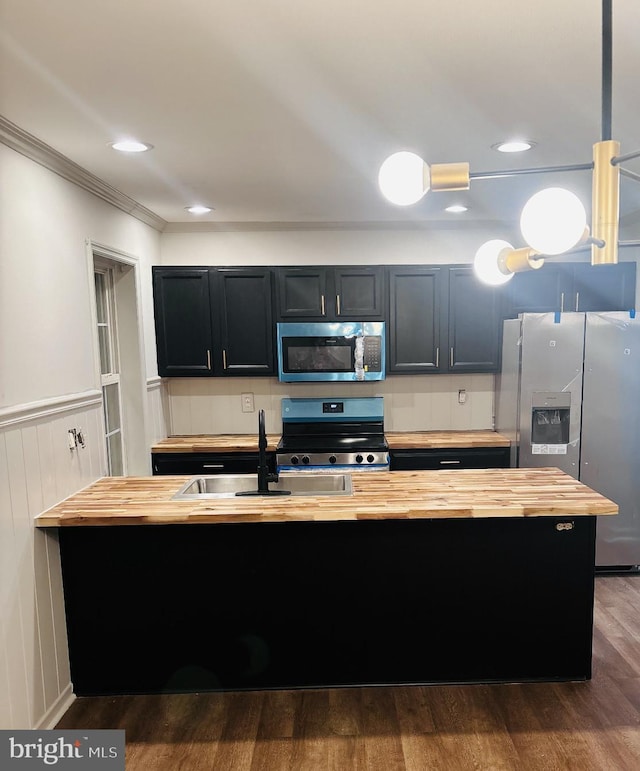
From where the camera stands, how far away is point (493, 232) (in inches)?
179

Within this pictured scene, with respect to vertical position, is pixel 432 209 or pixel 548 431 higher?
pixel 432 209

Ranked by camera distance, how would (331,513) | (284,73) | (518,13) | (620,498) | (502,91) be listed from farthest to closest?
1. (620,498)
2. (331,513)
3. (502,91)
4. (284,73)
5. (518,13)

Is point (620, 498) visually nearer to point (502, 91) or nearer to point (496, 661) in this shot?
point (496, 661)

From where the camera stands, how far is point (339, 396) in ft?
15.2

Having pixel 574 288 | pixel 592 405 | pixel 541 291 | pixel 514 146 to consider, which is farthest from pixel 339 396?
pixel 514 146

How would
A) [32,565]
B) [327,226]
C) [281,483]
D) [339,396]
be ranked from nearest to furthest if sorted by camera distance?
1. [32,565]
2. [281,483]
3. [327,226]
4. [339,396]

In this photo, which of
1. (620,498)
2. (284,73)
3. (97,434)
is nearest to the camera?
(284,73)

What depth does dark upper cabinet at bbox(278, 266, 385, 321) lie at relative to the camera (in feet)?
14.1

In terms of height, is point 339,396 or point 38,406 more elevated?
point 38,406

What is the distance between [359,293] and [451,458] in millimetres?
1422

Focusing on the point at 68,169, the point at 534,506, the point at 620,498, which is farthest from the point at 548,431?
the point at 68,169

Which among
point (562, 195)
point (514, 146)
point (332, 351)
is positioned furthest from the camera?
point (332, 351)

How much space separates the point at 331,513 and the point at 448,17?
1.75 m

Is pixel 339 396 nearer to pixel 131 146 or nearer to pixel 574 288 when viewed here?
pixel 574 288
